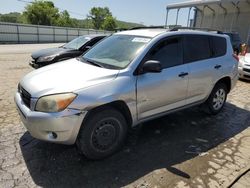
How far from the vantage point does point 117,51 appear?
4.20 metres

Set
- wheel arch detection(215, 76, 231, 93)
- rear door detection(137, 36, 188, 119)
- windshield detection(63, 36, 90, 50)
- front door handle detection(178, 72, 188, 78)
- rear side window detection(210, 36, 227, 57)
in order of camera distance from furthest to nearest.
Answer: windshield detection(63, 36, 90, 50) < wheel arch detection(215, 76, 231, 93) < rear side window detection(210, 36, 227, 57) < front door handle detection(178, 72, 188, 78) < rear door detection(137, 36, 188, 119)

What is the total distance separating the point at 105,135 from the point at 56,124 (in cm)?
75

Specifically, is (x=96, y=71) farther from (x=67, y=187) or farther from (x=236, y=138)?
(x=236, y=138)

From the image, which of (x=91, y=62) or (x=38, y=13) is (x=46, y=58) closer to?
(x=91, y=62)

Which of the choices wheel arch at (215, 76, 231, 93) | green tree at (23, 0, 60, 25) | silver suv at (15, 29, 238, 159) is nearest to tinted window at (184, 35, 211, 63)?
silver suv at (15, 29, 238, 159)

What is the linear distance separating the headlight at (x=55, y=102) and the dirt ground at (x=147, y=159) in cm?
83

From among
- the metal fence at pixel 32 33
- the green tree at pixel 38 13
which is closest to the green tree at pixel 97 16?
the green tree at pixel 38 13

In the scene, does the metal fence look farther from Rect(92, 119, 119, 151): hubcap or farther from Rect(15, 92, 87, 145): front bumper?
Rect(92, 119, 119, 151): hubcap

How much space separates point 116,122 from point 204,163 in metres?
1.41

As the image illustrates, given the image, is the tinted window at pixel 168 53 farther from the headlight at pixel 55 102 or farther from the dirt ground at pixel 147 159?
the headlight at pixel 55 102

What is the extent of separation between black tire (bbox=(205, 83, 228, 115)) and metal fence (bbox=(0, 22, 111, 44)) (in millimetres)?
26634

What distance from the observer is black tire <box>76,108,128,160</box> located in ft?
10.9

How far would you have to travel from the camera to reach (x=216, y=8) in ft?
103

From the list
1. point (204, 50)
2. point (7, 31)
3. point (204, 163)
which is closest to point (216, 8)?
point (7, 31)
